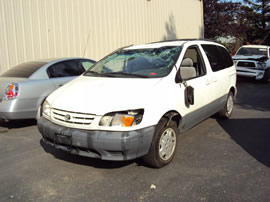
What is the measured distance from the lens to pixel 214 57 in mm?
5152

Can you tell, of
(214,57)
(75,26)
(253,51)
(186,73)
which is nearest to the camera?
(186,73)

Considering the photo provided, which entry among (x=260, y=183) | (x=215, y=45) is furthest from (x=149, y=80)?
(x=215, y=45)

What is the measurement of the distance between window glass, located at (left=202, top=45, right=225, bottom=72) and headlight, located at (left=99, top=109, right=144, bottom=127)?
2.31 m

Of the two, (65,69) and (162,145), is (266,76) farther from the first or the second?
(162,145)

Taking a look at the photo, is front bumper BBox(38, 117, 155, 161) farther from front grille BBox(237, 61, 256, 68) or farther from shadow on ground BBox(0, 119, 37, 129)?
front grille BBox(237, 61, 256, 68)

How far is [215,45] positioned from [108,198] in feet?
12.6

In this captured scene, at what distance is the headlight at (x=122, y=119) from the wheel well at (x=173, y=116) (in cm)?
51

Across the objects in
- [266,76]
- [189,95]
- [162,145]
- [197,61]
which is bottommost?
[266,76]

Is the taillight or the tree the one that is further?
the tree

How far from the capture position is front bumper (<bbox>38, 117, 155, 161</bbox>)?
3062 millimetres

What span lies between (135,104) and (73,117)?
2.53 feet

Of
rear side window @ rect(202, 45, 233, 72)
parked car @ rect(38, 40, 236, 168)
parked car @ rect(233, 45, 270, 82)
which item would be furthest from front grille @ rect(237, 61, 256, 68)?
Result: parked car @ rect(38, 40, 236, 168)

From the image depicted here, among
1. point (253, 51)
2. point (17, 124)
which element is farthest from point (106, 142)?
point (253, 51)

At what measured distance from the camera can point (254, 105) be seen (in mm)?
7383
